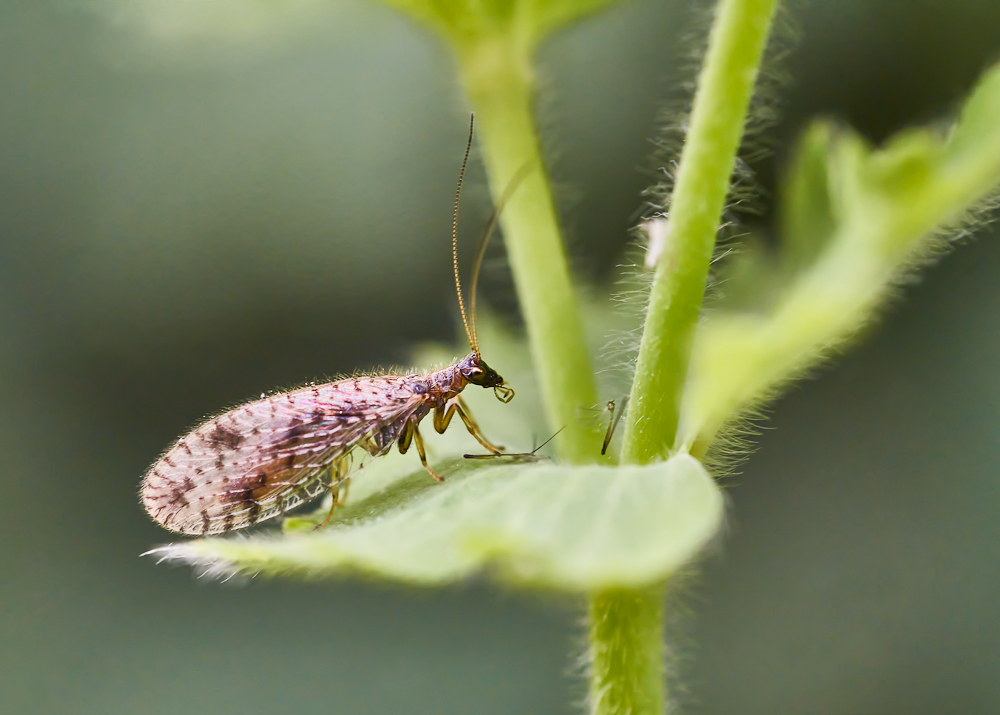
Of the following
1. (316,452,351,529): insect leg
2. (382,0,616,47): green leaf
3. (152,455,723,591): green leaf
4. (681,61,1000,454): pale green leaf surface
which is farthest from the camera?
(316,452,351,529): insect leg

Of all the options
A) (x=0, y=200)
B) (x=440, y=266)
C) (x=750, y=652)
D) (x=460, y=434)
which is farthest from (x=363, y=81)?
(x=750, y=652)

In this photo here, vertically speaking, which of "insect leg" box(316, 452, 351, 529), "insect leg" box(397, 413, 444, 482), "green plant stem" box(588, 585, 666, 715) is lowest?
"green plant stem" box(588, 585, 666, 715)

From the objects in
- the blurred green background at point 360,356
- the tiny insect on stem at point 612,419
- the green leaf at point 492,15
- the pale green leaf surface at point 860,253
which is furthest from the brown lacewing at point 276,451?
the pale green leaf surface at point 860,253

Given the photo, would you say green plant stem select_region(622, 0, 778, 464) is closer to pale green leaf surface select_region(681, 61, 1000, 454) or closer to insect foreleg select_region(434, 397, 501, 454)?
pale green leaf surface select_region(681, 61, 1000, 454)

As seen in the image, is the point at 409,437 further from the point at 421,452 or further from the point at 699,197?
the point at 699,197

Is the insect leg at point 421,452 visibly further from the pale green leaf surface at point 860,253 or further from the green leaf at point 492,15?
the green leaf at point 492,15

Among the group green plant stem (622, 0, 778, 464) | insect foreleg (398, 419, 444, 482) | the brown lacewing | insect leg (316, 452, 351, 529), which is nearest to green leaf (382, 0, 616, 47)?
the brown lacewing

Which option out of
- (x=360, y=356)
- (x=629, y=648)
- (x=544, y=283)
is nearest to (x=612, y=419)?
(x=544, y=283)
